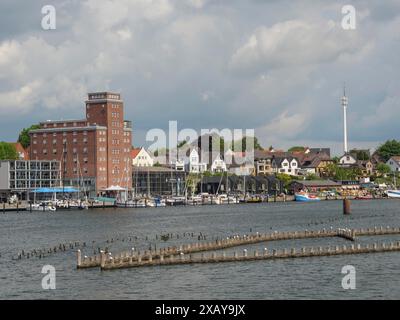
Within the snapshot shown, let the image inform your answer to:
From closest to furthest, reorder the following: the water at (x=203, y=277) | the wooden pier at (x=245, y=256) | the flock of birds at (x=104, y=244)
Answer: the water at (x=203, y=277)
the wooden pier at (x=245, y=256)
the flock of birds at (x=104, y=244)

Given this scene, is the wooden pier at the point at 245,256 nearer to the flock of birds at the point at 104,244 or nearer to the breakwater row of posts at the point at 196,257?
the breakwater row of posts at the point at 196,257

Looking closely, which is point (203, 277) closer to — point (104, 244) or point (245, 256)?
point (245, 256)

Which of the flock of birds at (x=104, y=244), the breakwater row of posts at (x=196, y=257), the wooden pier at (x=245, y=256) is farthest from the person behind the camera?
the flock of birds at (x=104, y=244)

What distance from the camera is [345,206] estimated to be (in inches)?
6914

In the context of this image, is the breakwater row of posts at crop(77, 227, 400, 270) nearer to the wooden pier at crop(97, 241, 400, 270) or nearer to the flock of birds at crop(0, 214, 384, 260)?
the wooden pier at crop(97, 241, 400, 270)

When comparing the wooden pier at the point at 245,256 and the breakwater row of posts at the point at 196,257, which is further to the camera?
the breakwater row of posts at the point at 196,257

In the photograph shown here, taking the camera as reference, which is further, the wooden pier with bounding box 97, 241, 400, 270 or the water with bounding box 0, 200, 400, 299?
the wooden pier with bounding box 97, 241, 400, 270

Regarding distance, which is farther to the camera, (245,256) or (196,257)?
(245,256)

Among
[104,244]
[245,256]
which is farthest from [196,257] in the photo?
[104,244]

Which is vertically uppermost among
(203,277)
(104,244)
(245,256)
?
(245,256)

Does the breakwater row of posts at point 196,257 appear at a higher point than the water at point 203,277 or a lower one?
higher

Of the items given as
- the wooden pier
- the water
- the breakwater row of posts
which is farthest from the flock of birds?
the wooden pier

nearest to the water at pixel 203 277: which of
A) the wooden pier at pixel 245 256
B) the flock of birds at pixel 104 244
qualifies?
the flock of birds at pixel 104 244
